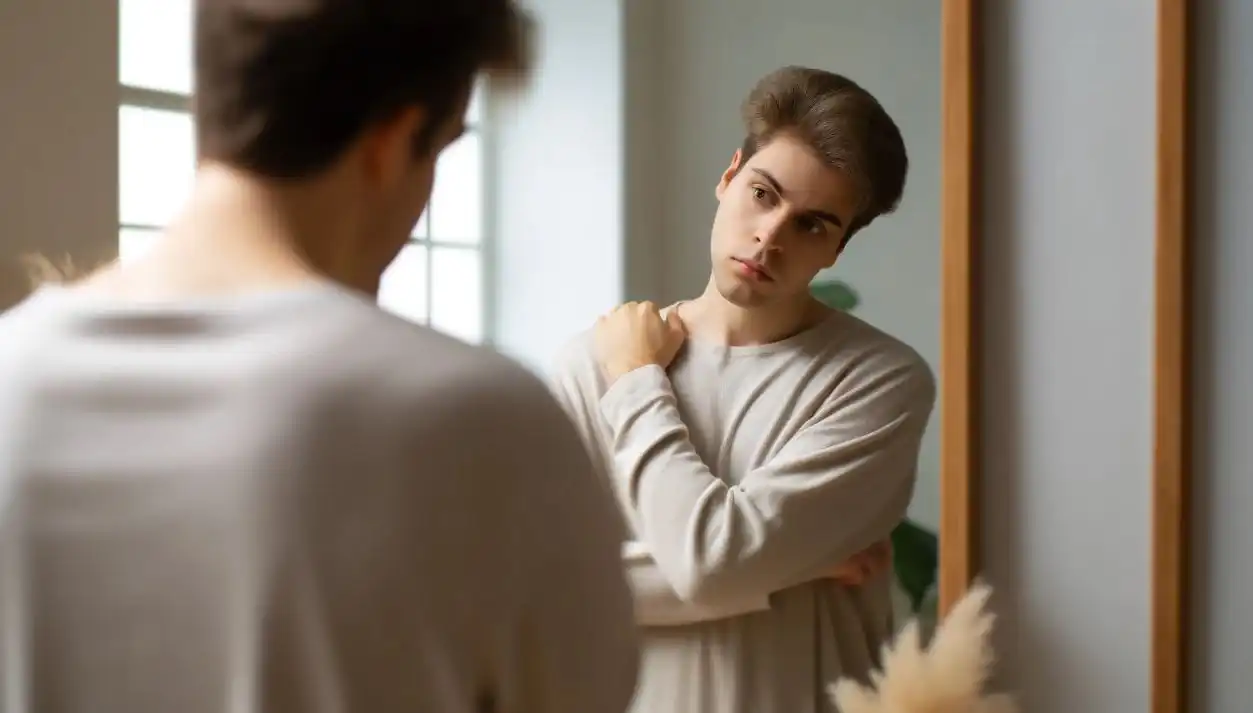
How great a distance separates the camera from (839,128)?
114 centimetres

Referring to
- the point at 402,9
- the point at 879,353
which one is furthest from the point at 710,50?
the point at 402,9

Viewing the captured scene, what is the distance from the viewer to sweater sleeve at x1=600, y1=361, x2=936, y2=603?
42.6 inches

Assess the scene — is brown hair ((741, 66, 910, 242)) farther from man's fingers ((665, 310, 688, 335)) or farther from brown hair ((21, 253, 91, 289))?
brown hair ((21, 253, 91, 289))

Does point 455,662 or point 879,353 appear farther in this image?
point 879,353

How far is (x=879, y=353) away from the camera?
1.19 m

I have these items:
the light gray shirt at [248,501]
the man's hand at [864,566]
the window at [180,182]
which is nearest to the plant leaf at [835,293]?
the man's hand at [864,566]

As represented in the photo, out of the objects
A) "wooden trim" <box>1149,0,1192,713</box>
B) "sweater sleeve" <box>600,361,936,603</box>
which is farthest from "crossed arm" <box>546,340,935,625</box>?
"wooden trim" <box>1149,0,1192,713</box>

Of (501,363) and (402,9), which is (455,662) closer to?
(501,363)

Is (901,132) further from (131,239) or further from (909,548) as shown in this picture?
(131,239)

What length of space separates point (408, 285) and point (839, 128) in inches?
27.3

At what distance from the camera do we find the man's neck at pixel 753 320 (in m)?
1.18

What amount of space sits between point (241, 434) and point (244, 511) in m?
0.03

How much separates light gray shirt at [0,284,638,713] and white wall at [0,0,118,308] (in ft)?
2.54

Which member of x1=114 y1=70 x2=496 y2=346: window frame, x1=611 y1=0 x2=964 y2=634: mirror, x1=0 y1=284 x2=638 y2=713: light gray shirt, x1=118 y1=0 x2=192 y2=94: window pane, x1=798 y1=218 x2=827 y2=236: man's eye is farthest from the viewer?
x1=114 y1=70 x2=496 y2=346: window frame
